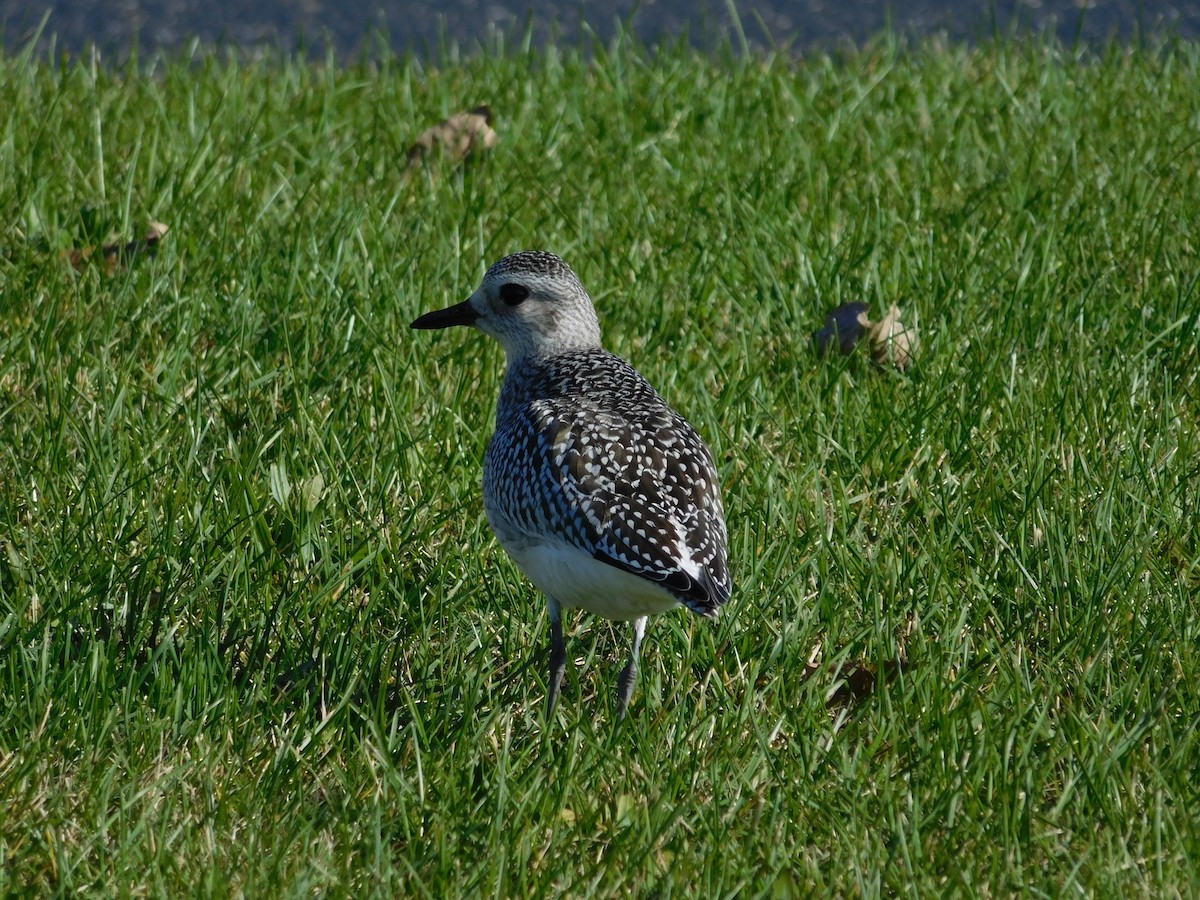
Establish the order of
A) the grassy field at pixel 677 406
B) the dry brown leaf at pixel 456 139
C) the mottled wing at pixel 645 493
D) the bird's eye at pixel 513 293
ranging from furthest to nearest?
the dry brown leaf at pixel 456 139 → the bird's eye at pixel 513 293 → the mottled wing at pixel 645 493 → the grassy field at pixel 677 406

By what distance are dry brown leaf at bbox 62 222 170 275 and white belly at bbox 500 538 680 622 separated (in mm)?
2698

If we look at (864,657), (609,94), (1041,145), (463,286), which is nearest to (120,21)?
(609,94)

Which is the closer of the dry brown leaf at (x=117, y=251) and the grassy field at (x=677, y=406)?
the grassy field at (x=677, y=406)

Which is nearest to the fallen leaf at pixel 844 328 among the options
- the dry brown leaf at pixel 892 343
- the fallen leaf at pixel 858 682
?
the dry brown leaf at pixel 892 343

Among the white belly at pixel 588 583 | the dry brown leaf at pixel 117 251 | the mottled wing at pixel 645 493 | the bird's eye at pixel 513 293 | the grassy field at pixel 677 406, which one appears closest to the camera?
the grassy field at pixel 677 406

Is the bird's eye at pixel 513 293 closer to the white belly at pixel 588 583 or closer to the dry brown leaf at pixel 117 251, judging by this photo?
the white belly at pixel 588 583

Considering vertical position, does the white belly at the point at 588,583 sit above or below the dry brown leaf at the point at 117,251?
below

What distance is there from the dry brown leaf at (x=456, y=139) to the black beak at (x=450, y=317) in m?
2.48

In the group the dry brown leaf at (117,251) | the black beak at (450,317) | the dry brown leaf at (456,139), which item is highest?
the dry brown leaf at (456,139)

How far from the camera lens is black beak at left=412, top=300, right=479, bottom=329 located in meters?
5.20

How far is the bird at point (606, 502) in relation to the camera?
13.2 ft

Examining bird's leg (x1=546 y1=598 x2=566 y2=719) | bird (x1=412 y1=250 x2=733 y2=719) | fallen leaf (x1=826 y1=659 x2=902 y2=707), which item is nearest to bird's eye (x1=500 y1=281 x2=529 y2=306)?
bird (x1=412 y1=250 x2=733 y2=719)

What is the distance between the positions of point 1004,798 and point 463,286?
3.45 metres

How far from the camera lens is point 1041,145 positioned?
300 inches
